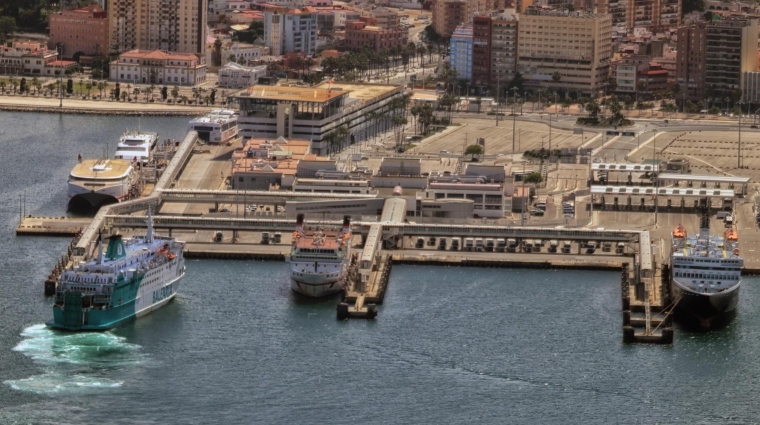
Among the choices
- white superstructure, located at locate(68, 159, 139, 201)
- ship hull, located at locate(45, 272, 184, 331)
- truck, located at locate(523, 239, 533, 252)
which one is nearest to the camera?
ship hull, located at locate(45, 272, 184, 331)

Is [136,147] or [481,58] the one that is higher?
[481,58]

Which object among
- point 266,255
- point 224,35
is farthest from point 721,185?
point 224,35

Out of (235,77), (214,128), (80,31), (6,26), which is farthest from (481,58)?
(6,26)

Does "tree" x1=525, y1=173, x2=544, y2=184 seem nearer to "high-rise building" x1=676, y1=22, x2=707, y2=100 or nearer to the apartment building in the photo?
the apartment building

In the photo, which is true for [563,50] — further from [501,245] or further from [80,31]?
[501,245]

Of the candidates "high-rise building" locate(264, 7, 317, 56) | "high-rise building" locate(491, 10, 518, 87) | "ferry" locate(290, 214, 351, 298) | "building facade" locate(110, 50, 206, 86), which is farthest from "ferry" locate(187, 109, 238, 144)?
"high-rise building" locate(264, 7, 317, 56)

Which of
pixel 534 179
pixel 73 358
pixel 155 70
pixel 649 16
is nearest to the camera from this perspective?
pixel 73 358
